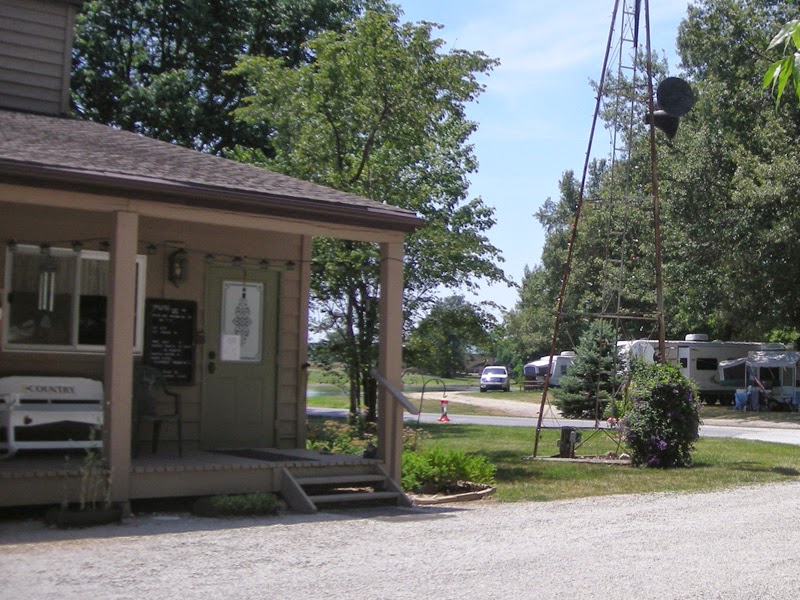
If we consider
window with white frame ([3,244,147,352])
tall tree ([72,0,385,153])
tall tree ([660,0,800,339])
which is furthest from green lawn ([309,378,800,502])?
tall tree ([660,0,800,339])

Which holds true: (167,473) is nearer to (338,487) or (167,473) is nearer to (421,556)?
(338,487)

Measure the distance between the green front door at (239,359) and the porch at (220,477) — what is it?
0.53 metres

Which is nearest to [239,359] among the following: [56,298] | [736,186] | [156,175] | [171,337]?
[171,337]

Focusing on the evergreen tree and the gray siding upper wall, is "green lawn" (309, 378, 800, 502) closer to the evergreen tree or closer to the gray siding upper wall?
the evergreen tree

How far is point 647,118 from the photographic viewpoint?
15414 mm

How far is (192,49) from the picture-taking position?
26.5m

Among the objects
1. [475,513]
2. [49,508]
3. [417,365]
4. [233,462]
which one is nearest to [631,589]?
[475,513]

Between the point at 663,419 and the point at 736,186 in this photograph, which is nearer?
the point at 663,419

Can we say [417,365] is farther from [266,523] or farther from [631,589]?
[631,589]

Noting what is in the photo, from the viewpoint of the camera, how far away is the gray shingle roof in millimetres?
8844

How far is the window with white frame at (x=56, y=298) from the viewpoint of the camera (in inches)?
416

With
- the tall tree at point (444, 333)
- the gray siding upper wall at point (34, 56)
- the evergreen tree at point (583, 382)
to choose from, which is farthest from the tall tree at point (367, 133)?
the evergreen tree at point (583, 382)

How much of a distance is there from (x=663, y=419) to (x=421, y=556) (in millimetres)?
8210

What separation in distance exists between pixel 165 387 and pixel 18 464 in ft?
6.75
